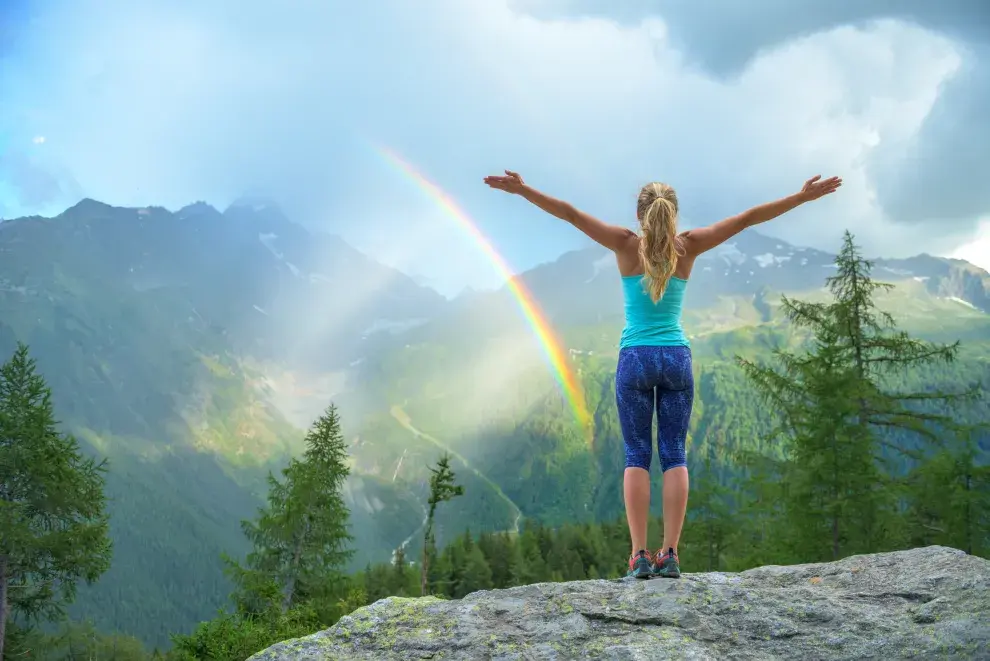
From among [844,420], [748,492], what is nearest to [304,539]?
[748,492]

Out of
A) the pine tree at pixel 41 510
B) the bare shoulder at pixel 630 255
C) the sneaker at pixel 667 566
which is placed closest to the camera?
the sneaker at pixel 667 566

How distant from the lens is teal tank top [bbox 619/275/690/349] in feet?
20.5

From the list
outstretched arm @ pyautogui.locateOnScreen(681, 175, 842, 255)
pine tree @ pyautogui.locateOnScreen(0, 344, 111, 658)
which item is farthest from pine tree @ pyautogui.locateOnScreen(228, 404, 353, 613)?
outstretched arm @ pyautogui.locateOnScreen(681, 175, 842, 255)

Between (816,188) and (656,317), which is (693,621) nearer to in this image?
(656,317)

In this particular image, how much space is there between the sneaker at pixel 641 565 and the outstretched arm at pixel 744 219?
273 cm

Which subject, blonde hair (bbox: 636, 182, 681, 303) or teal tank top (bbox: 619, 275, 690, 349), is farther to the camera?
teal tank top (bbox: 619, 275, 690, 349)

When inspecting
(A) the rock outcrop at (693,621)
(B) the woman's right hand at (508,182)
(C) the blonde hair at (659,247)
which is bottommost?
(A) the rock outcrop at (693,621)

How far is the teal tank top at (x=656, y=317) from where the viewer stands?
624cm

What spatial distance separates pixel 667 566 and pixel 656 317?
214 centimetres

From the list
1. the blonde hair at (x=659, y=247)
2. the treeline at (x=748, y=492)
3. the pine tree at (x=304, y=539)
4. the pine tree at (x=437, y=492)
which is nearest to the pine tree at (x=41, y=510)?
the treeline at (x=748, y=492)

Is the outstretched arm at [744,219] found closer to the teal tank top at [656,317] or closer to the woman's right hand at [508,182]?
the teal tank top at [656,317]

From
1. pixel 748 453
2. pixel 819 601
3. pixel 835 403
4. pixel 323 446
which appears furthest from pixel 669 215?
pixel 323 446

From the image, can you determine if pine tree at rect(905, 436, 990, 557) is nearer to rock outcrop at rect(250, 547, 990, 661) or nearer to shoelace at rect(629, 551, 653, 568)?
rock outcrop at rect(250, 547, 990, 661)

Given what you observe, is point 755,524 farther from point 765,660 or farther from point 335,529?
point 765,660
